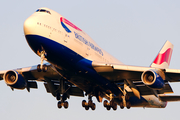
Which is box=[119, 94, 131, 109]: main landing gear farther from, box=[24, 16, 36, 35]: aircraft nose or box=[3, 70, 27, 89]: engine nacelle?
box=[24, 16, 36, 35]: aircraft nose

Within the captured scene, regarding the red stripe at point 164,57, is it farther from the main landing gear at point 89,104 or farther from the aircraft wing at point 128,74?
the main landing gear at point 89,104

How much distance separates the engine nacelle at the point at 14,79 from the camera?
34312mm

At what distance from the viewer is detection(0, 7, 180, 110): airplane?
27984 mm

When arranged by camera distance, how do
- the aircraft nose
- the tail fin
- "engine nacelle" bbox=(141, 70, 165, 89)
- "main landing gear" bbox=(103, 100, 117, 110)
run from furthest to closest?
the tail fin → "main landing gear" bbox=(103, 100, 117, 110) → "engine nacelle" bbox=(141, 70, 165, 89) → the aircraft nose

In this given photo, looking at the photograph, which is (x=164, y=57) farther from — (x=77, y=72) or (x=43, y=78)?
(x=77, y=72)

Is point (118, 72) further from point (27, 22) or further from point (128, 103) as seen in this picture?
point (27, 22)

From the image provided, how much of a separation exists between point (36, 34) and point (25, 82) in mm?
9382

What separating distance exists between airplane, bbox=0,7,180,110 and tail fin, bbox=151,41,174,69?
5.83 m

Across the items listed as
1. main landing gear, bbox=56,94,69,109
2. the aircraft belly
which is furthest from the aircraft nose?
main landing gear, bbox=56,94,69,109

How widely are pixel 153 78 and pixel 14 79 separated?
44.4 feet

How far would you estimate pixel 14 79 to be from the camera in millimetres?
34562

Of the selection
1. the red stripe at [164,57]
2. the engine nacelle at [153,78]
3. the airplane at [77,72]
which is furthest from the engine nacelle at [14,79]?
the red stripe at [164,57]

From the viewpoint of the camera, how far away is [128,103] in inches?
1441

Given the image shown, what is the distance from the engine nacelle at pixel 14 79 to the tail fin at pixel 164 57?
1780 centimetres
